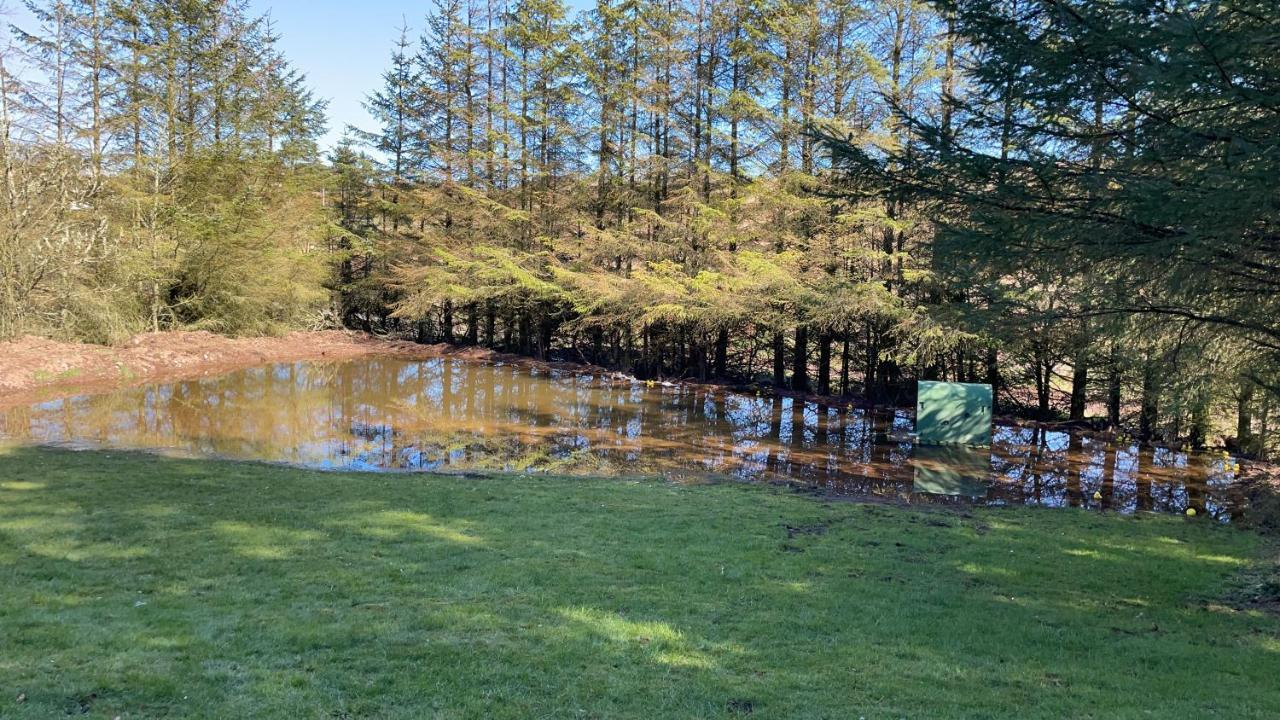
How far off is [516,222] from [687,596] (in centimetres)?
2874

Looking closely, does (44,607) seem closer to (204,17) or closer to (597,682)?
(597,682)

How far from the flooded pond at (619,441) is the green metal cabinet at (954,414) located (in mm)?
548

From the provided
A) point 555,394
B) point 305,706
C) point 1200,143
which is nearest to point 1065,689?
point 1200,143

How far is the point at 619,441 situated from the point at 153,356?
55.7 ft

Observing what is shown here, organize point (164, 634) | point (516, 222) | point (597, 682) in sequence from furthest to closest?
point (516, 222), point (164, 634), point (597, 682)

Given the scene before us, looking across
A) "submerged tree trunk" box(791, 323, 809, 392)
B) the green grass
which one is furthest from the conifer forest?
the green grass

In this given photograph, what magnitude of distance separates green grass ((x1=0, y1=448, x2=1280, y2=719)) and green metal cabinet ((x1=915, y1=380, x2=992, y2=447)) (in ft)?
20.1

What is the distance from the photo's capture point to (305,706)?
3418mm

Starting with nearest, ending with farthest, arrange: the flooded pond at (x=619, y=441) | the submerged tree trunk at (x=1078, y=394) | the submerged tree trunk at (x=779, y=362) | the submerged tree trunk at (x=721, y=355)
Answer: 1. the flooded pond at (x=619, y=441)
2. the submerged tree trunk at (x=1078, y=394)
3. the submerged tree trunk at (x=779, y=362)
4. the submerged tree trunk at (x=721, y=355)

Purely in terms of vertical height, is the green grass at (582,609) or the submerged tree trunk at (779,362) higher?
the submerged tree trunk at (779,362)

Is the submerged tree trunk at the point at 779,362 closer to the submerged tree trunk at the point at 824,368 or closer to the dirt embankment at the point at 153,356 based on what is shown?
the submerged tree trunk at the point at 824,368

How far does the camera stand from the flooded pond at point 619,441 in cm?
1205

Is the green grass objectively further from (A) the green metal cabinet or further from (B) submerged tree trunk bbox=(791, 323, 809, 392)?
(B) submerged tree trunk bbox=(791, 323, 809, 392)

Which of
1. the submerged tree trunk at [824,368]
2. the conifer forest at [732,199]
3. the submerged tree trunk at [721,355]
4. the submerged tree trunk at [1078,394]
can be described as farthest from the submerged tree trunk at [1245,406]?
the submerged tree trunk at [721,355]
